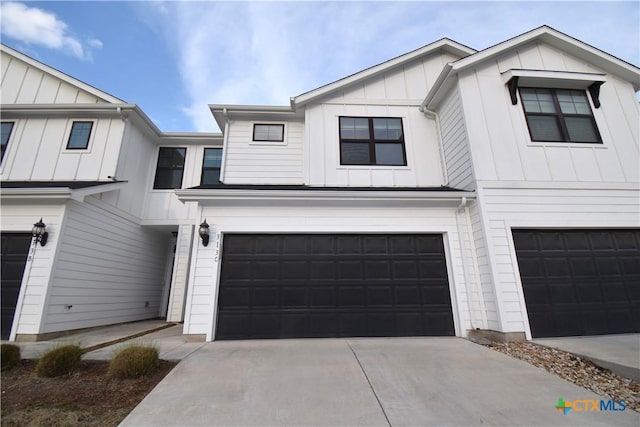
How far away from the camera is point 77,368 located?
334 cm

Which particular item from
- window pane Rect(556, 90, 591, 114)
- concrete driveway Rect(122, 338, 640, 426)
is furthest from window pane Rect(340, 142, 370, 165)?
window pane Rect(556, 90, 591, 114)

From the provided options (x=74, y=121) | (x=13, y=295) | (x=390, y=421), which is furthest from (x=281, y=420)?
(x=74, y=121)

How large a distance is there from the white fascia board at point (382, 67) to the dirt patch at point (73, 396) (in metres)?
6.79

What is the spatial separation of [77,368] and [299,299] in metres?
3.36

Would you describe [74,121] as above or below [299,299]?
above

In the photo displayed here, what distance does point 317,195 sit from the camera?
18.4ft

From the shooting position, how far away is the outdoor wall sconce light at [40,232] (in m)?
5.58

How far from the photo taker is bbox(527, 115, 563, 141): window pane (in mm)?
5957

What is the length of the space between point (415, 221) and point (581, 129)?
4.48m

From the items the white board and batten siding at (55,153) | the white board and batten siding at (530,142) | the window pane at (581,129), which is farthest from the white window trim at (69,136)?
the window pane at (581,129)

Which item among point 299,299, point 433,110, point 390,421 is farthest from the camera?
point 433,110

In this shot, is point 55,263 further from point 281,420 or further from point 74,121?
point 281,420

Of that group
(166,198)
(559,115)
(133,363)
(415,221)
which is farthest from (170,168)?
(559,115)

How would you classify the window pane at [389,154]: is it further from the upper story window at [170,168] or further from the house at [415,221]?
the upper story window at [170,168]
